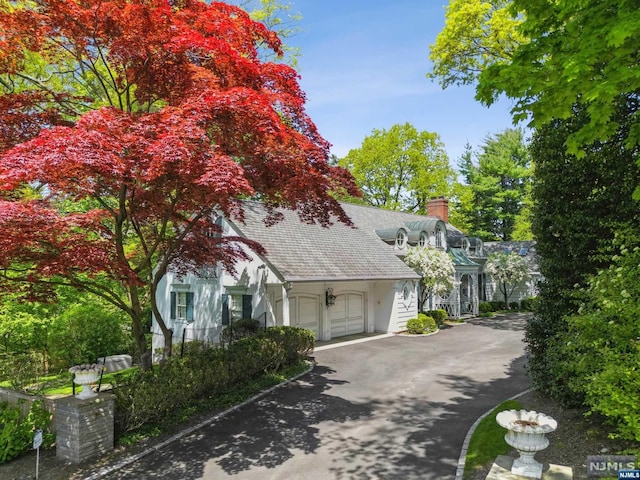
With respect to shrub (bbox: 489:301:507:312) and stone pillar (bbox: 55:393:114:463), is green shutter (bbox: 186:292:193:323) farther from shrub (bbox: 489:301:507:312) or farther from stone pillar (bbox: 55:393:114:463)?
shrub (bbox: 489:301:507:312)

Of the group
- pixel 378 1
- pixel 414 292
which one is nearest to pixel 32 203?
pixel 378 1

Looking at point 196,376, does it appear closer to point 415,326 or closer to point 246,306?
point 246,306

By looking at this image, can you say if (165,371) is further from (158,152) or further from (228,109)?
(228,109)

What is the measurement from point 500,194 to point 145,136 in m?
48.0

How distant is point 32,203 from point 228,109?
4.23m

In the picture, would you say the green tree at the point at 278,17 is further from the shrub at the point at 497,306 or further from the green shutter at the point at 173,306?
the shrub at the point at 497,306

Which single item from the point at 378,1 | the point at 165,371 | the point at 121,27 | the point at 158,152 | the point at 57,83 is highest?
the point at 57,83

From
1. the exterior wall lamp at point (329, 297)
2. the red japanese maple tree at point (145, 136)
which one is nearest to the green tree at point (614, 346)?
the red japanese maple tree at point (145, 136)

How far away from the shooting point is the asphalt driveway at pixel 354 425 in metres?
7.16

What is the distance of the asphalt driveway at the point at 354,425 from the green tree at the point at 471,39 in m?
13.4

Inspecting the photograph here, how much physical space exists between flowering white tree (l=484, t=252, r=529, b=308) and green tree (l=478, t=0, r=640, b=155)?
2729cm

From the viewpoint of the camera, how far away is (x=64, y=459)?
7500 mm

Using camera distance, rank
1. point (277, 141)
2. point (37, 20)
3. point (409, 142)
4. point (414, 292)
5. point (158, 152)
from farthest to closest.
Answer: point (409, 142) < point (414, 292) < point (277, 141) < point (37, 20) < point (158, 152)

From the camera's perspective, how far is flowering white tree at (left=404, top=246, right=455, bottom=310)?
23375 millimetres
